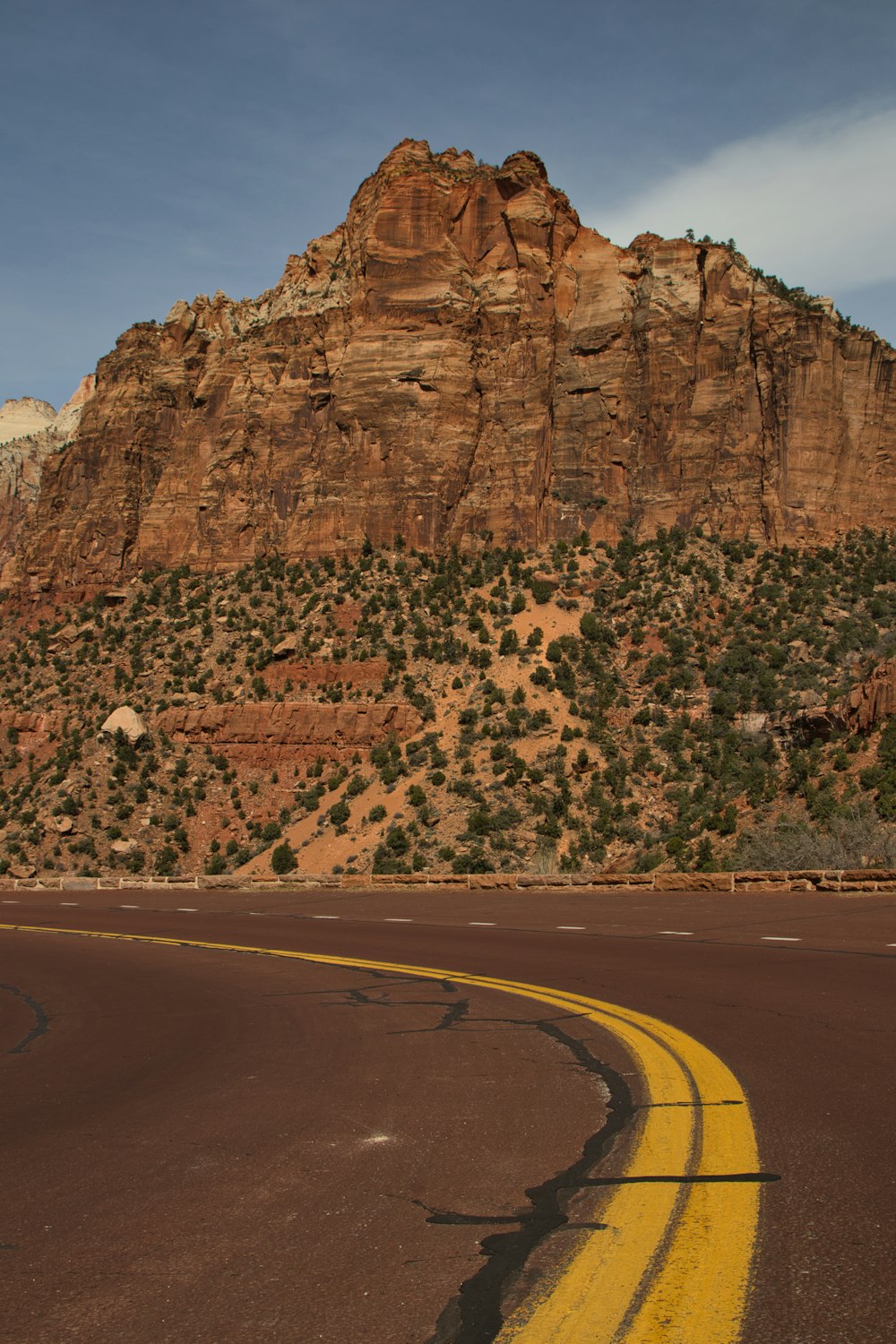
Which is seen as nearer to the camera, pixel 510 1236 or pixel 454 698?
pixel 510 1236

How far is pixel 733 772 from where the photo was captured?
40.9 m

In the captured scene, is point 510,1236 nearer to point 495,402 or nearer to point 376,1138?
point 376,1138

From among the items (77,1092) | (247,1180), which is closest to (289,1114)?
(247,1180)

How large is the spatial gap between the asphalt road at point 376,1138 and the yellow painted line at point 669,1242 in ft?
0.32

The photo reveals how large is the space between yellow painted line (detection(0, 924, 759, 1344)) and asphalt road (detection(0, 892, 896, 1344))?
0.10 meters

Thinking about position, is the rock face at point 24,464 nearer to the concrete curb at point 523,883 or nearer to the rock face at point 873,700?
the concrete curb at point 523,883

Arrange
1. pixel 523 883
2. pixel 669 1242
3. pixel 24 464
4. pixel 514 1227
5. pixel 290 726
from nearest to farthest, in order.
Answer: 1. pixel 669 1242
2. pixel 514 1227
3. pixel 523 883
4. pixel 290 726
5. pixel 24 464

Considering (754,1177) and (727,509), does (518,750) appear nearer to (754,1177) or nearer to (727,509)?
(727,509)

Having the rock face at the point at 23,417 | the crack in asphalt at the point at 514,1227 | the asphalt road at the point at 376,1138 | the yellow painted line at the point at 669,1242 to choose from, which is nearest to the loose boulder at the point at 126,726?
the asphalt road at the point at 376,1138

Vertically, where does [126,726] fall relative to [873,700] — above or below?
below

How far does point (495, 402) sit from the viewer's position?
Result: 65062 millimetres

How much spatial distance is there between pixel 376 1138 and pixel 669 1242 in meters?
2.00

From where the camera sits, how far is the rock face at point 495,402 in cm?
6128

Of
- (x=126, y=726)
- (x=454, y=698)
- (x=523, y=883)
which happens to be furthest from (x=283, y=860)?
(x=523, y=883)
